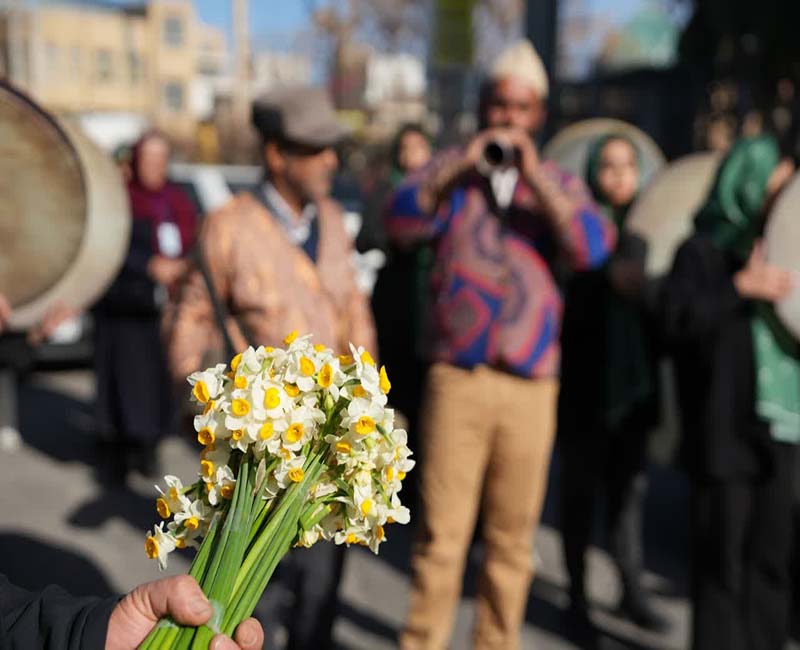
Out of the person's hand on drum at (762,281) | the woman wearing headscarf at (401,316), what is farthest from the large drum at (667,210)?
the woman wearing headscarf at (401,316)

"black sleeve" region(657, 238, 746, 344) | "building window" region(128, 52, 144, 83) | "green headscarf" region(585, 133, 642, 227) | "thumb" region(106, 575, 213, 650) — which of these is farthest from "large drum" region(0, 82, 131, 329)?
"building window" region(128, 52, 144, 83)

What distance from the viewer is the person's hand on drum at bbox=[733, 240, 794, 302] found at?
2750mm

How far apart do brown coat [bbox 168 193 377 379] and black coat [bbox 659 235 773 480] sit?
1.03m

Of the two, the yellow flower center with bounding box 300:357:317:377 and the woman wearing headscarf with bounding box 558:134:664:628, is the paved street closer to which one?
the woman wearing headscarf with bounding box 558:134:664:628

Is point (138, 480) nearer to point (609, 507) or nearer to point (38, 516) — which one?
point (38, 516)

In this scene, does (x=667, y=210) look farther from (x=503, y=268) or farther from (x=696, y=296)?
(x=503, y=268)

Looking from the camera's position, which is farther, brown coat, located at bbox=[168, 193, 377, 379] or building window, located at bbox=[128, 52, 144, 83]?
building window, located at bbox=[128, 52, 144, 83]

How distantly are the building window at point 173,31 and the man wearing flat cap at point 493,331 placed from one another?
6070cm

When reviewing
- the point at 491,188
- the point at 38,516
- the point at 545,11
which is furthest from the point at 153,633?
the point at 545,11

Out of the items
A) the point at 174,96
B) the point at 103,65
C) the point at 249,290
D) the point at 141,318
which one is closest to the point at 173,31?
Result: the point at 174,96

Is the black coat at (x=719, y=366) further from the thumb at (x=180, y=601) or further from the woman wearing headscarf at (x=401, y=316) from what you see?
the thumb at (x=180, y=601)

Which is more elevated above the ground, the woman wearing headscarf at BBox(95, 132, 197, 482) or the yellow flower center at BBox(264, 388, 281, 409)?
the yellow flower center at BBox(264, 388, 281, 409)

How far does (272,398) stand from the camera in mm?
1312

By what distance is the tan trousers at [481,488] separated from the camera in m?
2.97
